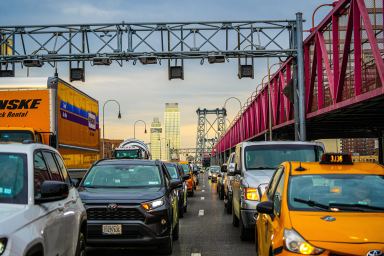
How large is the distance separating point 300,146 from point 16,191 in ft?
28.8

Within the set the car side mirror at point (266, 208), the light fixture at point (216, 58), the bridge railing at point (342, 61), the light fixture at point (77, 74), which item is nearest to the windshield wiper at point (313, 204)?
the car side mirror at point (266, 208)

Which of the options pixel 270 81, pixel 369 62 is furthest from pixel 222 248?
pixel 270 81

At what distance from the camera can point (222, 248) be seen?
11.3 m

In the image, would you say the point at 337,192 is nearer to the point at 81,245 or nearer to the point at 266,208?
the point at 266,208

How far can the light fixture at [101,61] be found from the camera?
1174 inches

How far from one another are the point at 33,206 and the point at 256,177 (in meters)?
7.19

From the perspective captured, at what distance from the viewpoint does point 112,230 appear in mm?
9523

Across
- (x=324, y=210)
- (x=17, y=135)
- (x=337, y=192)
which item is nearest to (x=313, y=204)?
(x=324, y=210)

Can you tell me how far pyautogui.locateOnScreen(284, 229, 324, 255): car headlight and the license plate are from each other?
414cm

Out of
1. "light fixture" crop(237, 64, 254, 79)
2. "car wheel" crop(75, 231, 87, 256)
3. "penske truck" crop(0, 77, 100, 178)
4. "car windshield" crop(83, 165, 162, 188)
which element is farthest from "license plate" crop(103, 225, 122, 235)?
"light fixture" crop(237, 64, 254, 79)

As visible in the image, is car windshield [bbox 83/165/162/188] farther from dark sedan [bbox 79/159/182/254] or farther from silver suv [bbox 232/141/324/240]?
silver suv [bbox 232/141/324/240]

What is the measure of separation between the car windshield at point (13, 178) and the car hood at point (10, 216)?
6.3 inches

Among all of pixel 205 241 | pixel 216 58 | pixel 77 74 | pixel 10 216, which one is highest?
pixel 216 58

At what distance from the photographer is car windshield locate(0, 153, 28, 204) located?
533 centimetres
